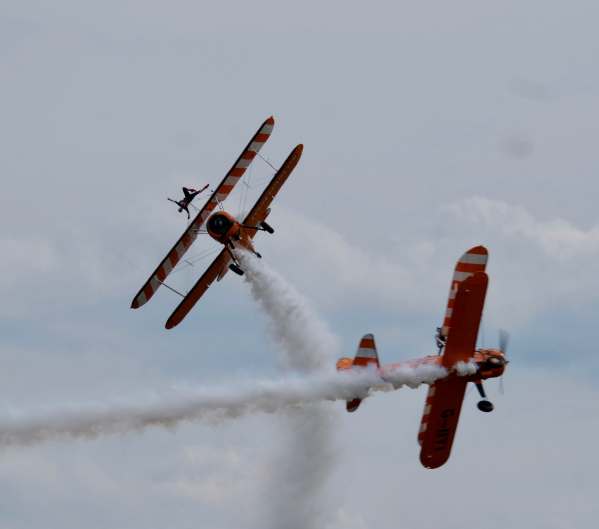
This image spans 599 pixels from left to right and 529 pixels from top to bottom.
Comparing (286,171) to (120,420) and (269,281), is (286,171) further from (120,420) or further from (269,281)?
(120,420)

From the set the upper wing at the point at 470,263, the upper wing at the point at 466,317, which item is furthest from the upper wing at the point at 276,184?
the upper wing at the point at 466,317

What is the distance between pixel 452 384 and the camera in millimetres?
43750

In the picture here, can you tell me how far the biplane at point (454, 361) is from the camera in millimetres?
41688

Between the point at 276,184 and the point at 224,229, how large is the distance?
1.95 m

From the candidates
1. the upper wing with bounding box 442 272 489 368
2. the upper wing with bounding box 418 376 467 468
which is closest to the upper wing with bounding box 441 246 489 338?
the upper wing with bounding box 442 272 489 368

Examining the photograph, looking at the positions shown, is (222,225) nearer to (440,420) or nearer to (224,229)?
(224,229)

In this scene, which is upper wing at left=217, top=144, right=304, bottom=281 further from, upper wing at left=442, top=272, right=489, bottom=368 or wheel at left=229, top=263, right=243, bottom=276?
upper wing at left=442, top=272, right=489, bottom=368

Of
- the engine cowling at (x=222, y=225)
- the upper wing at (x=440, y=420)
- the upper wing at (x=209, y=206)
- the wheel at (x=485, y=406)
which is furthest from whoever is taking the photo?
the upper wing at (x=209, y=206)

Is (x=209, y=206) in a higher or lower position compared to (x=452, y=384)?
higher

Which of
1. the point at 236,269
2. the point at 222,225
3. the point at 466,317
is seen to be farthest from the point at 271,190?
the point at 466,317

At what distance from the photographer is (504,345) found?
1678 inches

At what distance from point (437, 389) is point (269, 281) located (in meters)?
8.44

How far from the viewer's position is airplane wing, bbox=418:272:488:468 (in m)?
41.6

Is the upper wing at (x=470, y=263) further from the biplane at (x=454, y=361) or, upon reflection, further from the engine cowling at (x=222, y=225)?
the engine cowling at (x=222, y=225)
